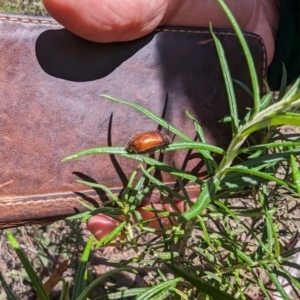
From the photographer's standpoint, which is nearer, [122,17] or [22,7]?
[122,17]

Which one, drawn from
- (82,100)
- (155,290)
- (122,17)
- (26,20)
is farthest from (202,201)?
(26,20)

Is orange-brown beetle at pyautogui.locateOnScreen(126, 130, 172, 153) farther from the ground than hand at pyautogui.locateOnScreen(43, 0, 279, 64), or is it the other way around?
hand at pyautogui.locateOnScreen(43, 0, 279, 64)

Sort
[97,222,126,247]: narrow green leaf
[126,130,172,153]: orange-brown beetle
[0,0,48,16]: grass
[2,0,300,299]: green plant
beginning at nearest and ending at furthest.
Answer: [2,0,300,299]: green plant, [97,222,126,247]: narrow green leaf, [126,130,172,153]: orange-brown beetle, [0,0,48,16]: grass

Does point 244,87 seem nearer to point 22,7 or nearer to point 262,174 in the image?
point 262,174

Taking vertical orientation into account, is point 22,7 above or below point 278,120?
below

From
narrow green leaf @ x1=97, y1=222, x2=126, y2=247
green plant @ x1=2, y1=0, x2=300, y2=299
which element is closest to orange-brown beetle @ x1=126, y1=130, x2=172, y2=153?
green plant @ x1=2, y1=0, x2=300, y2=299

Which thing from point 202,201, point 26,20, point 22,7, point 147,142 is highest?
point 26,20

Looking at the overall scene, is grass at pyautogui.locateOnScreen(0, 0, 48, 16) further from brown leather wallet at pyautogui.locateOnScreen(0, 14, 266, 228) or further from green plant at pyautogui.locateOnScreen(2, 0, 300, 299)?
green plant at pyautogui.locateOnScreen(2, 0, 300, 299)
